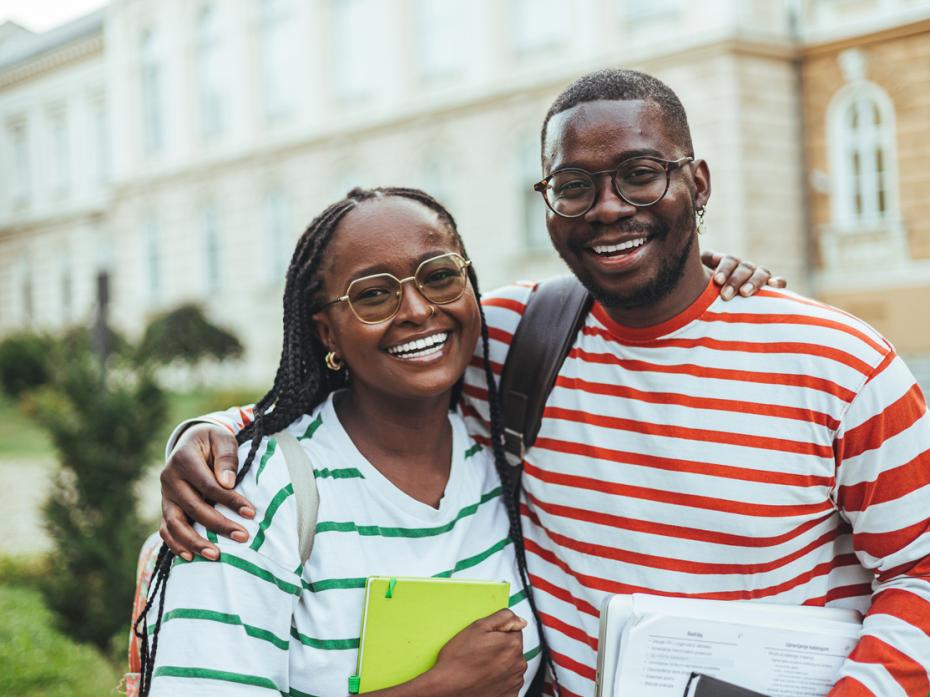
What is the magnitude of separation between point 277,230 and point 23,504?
13506mm

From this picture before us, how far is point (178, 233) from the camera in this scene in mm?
26484

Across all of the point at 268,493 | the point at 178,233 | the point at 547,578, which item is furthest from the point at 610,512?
the point at 178,233

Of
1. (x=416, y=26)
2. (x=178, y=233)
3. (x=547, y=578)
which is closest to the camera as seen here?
(x=547, y=578)

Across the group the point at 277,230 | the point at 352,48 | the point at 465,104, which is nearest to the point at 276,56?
the point at 352,48

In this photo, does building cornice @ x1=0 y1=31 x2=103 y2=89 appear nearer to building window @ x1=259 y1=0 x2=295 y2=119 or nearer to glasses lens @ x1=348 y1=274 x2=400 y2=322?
building window @ x1=259 y1=0 x2=295 y2=119

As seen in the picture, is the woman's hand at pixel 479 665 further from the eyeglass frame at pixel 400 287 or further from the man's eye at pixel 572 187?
the man's eye at pixel 572 187

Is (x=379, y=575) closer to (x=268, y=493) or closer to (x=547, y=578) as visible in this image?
(x=268, y=493)

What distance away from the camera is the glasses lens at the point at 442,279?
2.37 m

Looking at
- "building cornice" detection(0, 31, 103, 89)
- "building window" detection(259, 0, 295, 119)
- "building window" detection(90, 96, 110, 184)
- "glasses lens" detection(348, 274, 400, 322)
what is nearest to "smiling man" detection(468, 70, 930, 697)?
"glasses lens" detection(348, 274, 400, 322)

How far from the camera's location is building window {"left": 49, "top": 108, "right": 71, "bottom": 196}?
3153 centimetres

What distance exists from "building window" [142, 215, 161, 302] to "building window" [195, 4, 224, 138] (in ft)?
11.1

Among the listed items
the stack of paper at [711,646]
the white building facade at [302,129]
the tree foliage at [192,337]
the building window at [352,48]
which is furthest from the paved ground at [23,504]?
the building window at [352,48]

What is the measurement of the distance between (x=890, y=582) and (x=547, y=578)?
2.51ft

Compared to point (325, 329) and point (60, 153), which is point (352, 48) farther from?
point (325, 329)
